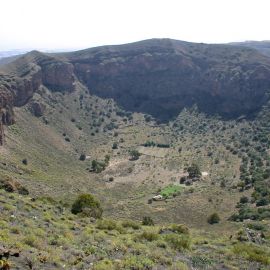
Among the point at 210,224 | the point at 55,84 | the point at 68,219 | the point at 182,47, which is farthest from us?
the point at 182,47

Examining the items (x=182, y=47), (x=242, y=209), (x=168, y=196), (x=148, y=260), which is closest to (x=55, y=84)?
(x=182, y=47)

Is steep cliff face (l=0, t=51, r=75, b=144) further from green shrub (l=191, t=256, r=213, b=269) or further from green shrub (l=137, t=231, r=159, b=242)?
green shrub (l=191, t=256, r=213, b=269)

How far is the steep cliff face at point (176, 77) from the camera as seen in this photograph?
14100cm

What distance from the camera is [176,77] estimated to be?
6024 inches

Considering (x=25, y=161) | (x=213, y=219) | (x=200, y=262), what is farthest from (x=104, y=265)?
(x=25, y=161)

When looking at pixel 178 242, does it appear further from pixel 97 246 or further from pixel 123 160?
pixel 123 160

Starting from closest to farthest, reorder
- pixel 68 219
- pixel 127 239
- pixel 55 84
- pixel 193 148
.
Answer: pixel 127 239
pixel 68 219
pixel 193 148
pixel 55 84

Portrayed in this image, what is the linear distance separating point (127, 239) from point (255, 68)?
128407 millimetres

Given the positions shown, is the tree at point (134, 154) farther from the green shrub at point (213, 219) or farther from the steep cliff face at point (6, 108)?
the green shrub at point (213, 219)

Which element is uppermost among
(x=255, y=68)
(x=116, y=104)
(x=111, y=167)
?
(x=255, y=68)

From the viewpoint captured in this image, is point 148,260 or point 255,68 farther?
point 255,68

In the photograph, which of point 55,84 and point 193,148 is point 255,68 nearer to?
point 193,148

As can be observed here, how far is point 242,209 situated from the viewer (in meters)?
66.7

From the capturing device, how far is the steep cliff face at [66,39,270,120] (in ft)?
463
